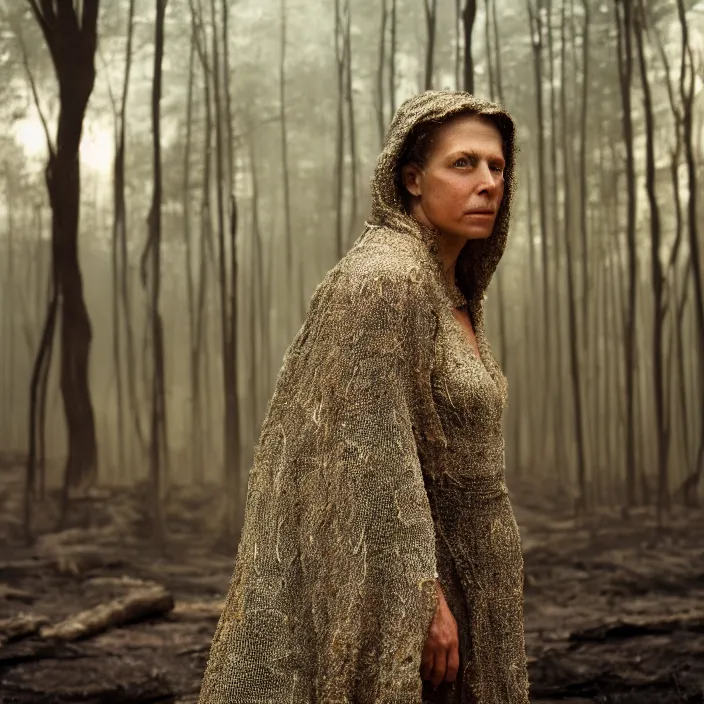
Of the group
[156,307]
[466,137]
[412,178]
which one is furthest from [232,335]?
[466,137]

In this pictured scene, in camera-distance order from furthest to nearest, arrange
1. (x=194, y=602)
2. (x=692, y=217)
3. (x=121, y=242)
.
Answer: (x=692, y=217), (x=121, y=242), (x=194, y=602)

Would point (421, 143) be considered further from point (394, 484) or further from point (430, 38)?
A: point (430, 38)

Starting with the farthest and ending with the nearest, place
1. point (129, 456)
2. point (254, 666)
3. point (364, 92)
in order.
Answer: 1. point (364, 92)
2. point (129, 456)
3. point (254, 666)

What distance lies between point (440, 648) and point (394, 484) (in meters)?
0.32

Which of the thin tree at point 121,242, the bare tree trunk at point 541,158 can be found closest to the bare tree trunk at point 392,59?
the bare tree trunk at point 541,158

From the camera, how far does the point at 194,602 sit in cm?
427

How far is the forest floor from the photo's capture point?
13.2ft

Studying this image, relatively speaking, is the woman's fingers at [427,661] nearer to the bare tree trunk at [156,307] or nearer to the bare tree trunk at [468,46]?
the bare tree trunk at [156,307]

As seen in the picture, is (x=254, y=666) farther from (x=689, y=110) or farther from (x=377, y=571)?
(x=689, y=110)

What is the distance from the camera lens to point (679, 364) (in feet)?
15.8

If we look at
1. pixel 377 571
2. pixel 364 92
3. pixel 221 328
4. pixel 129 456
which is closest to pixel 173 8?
pixel 364 92

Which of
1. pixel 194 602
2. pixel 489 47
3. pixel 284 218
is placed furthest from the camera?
pixel 489 47

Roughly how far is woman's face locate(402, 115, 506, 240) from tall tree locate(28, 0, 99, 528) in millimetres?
2717

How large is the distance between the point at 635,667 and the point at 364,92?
3.17 m
